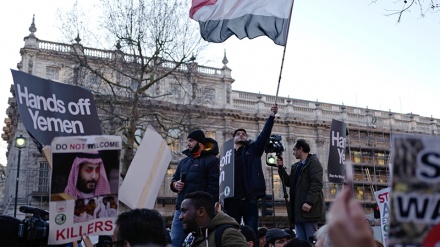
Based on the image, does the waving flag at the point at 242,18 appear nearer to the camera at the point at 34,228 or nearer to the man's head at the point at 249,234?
the man's head at the point at 249,234

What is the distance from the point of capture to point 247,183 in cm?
741

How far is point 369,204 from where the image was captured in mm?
46000

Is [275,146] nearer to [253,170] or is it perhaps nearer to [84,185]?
[253,170]

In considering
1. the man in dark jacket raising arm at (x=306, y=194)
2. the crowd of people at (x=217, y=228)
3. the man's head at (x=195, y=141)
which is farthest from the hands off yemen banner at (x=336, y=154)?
the man's head at (x=195, y=141)

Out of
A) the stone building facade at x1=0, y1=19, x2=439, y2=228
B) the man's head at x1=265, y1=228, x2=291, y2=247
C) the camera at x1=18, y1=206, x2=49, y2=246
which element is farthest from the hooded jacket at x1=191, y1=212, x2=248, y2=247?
the stone building facade at x1=0, y1=19, x2=439, y2=228

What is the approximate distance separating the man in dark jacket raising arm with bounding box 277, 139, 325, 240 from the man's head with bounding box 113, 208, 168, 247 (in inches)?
166

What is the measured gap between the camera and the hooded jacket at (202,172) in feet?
22.4

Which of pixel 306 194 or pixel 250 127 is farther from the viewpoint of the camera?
pixel 250 127

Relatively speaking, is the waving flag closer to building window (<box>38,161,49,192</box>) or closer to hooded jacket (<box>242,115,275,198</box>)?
hooded jacket (<box>242,115,275,198</box>)

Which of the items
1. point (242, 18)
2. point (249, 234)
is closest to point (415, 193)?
point (249, 234)

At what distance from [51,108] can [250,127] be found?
3897 cm

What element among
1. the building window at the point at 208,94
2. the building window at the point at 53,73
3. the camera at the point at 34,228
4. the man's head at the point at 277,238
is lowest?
the man's head at the point at 277,238

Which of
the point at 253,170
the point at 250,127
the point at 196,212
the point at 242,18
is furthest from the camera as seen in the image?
the point at 250,127

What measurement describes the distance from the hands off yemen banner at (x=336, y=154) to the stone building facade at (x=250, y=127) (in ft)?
84.4
